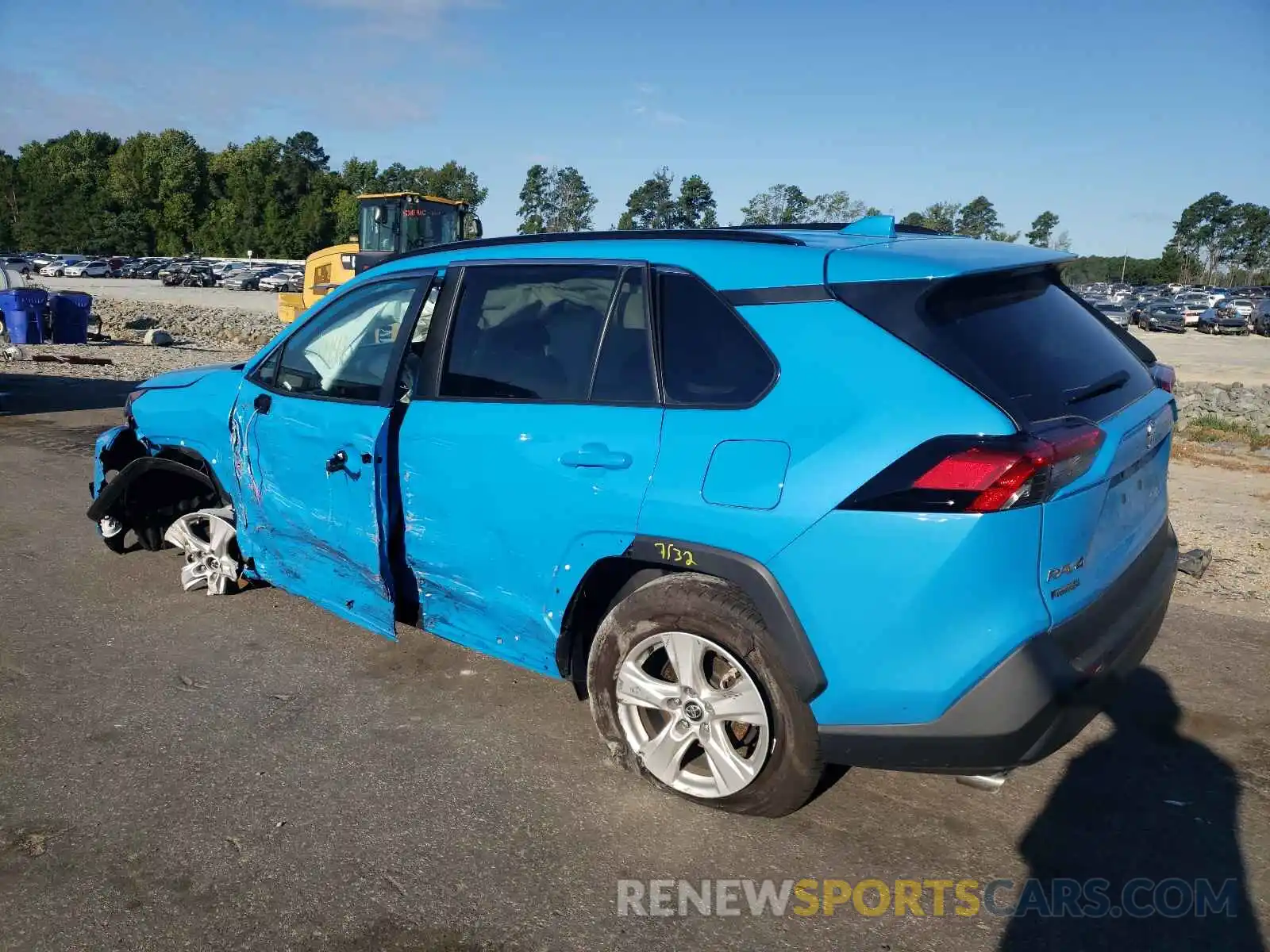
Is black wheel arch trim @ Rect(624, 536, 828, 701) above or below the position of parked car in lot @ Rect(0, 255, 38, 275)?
below

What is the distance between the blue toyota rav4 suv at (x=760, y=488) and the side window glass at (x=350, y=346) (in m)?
0.02

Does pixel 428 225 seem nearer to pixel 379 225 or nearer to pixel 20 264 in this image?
pixel 379 225

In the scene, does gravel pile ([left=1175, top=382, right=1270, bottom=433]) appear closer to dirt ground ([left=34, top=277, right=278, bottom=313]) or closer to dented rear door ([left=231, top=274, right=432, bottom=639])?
dented rear door ([left=231, top=274, right=432, bottom=639])

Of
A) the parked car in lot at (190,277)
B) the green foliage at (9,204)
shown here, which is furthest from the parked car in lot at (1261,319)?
the green foliage at (9,204)

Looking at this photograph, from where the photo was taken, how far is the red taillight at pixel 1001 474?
2.47 m

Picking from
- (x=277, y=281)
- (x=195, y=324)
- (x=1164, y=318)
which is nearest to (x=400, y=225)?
(x=195, y=324)

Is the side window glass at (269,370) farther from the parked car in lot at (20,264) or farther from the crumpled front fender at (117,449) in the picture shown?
the parked car in lot at (20,264)

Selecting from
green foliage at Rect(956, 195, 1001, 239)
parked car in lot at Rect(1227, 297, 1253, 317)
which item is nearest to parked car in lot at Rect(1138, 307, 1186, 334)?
parked car in lot at Rect(1227, 297, 1253, 317)

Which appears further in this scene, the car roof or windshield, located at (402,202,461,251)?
windshield, located at (402,202,461,251)

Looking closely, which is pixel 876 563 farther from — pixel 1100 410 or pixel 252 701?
pixel 252 701

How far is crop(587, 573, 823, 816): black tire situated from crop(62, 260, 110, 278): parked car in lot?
72579 millimetres

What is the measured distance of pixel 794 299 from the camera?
2.91 meters

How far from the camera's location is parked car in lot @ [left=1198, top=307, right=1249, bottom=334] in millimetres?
41656

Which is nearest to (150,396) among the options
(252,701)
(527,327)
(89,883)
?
(252,701)
